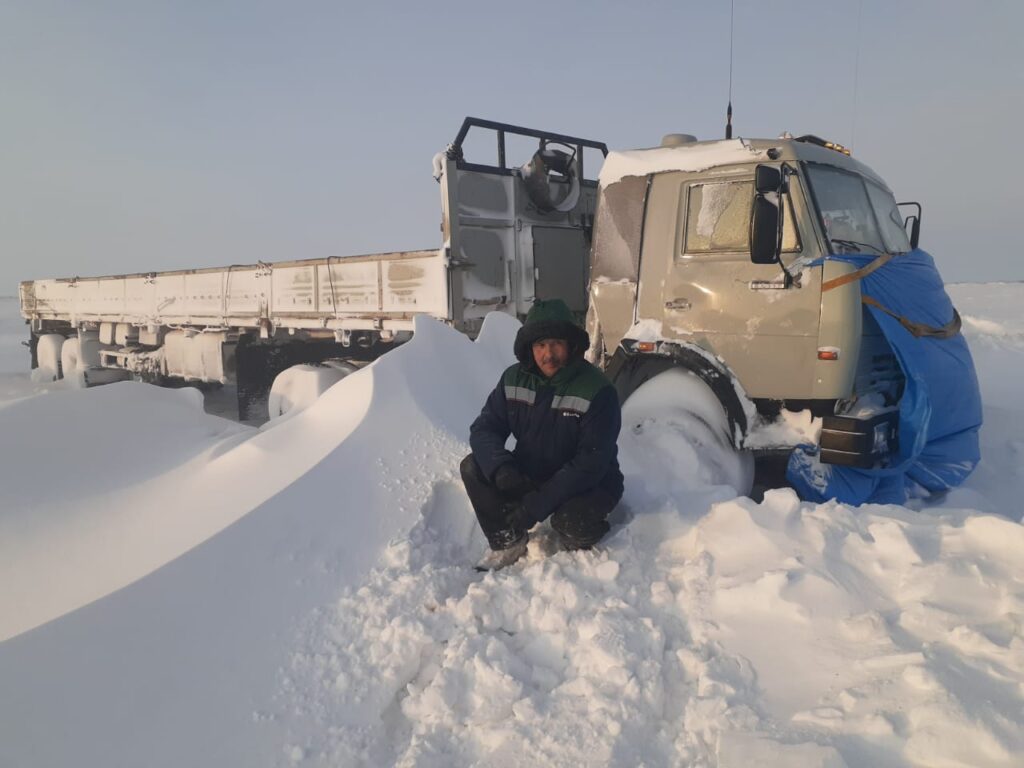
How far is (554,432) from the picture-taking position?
3.19 m

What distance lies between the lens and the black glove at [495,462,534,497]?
3020 mm

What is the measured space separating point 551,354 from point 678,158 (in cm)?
212

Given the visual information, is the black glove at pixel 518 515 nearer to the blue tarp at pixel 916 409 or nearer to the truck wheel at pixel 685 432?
the truck wheel at pixel 685 432

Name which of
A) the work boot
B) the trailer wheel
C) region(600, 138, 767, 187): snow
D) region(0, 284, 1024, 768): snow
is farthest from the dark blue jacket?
the trailer wheel

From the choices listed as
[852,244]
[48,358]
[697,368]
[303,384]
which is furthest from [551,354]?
[48,358]

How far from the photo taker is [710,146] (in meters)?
A: 4.34

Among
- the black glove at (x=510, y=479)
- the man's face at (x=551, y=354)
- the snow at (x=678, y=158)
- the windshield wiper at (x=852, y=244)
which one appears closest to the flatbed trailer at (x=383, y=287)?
the snow at (x=678, y=158)

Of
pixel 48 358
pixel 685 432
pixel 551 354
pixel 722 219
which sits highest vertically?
pixel 722 219

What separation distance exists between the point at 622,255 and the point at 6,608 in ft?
12.9

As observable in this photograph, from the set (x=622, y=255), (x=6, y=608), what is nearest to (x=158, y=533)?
(x=6, y=608)

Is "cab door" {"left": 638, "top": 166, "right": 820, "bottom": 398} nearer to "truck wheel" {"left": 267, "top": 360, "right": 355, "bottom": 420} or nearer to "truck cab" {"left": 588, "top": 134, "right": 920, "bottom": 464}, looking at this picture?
"truck cab" {"left": 588, "top": 134, "right": 920, "bottom": 464}

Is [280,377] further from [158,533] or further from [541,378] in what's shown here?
[541,378]

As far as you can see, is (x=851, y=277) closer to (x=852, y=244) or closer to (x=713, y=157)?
(x=852, y=244)

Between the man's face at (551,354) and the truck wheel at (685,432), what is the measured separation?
1132 millimetres
